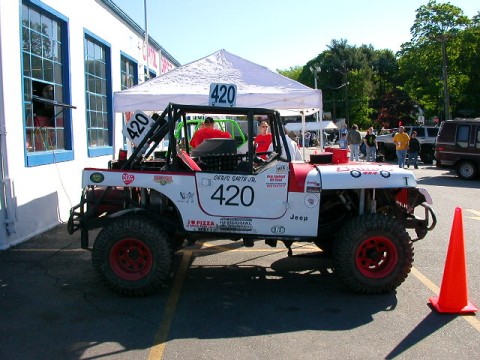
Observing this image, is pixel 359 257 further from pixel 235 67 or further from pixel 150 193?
pixel 235 67

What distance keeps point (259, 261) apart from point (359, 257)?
1630 millimetres

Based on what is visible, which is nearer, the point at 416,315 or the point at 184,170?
the point at 416,315

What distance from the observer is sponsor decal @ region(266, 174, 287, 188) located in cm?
488

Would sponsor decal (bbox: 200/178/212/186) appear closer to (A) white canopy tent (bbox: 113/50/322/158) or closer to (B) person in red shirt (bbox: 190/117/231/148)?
(B) person in red shirt (bbox: 190/117/231/148)

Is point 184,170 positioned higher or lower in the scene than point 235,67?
lower

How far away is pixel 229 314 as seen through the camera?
14.7 ft

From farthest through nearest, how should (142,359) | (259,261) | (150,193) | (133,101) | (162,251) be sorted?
(133,101)
(259,261)
(150,193)
(162,251)
(142,359)

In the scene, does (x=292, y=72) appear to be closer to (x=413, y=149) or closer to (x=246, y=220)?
(x=413, y=149)

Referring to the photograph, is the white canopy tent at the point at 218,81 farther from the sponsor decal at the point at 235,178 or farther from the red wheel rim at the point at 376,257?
the red wheel rim at the point at 376,257

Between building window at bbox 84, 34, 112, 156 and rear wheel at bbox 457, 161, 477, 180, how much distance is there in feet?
38.1

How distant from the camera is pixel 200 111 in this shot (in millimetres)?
5309

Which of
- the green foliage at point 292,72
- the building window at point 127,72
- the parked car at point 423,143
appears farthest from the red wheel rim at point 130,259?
the green foliage at point 292,72

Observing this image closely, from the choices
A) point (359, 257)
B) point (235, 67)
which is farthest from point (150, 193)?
point (235, 67)

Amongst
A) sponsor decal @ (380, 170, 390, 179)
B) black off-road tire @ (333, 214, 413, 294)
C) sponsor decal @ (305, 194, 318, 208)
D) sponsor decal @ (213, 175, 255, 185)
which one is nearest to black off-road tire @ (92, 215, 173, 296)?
sponsor decal @ (213, 175, 255, 185)
